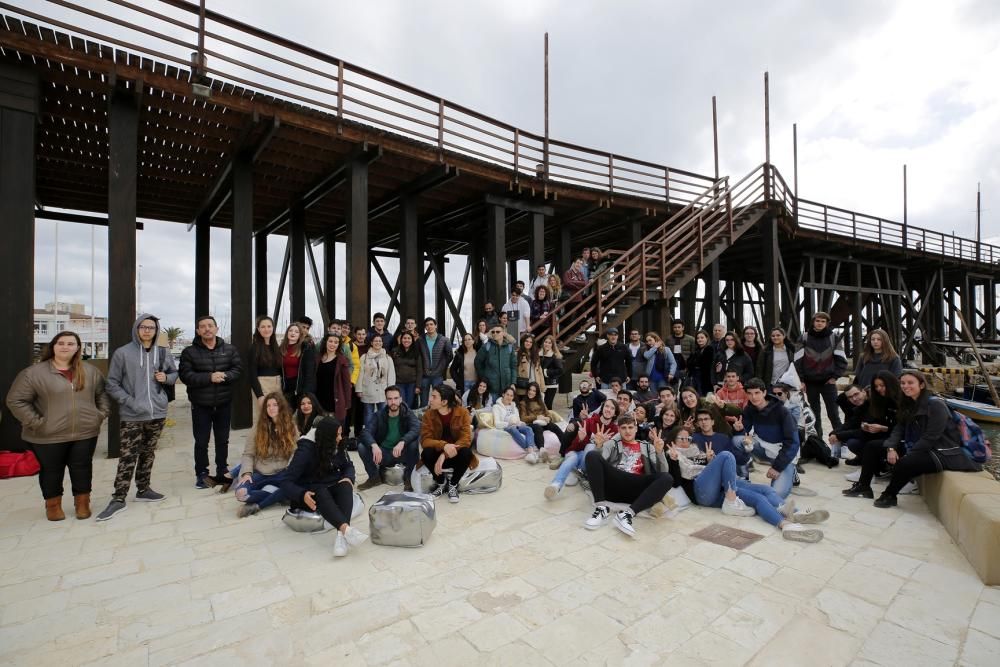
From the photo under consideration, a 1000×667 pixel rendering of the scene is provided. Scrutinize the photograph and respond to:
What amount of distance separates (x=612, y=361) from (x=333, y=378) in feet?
13.3

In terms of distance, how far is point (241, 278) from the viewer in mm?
7594

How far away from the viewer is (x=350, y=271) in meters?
8.13

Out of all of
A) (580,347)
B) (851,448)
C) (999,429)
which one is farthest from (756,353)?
(999,429)

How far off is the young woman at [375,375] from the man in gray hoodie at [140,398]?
203cm

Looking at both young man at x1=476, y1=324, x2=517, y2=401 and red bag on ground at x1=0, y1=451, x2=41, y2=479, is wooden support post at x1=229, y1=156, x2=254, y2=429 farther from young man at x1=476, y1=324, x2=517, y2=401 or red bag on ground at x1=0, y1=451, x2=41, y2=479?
young man at x1=476, y1=324, x2=517, y2=401

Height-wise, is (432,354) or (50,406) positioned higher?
(432,354)

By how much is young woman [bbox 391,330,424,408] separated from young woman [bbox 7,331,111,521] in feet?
10.3

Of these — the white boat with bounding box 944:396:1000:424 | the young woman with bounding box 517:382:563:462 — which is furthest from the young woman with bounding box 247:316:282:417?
the white boat with bounding box 944:396:1000:424

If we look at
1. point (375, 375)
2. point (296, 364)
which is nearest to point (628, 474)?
point (375, 375)

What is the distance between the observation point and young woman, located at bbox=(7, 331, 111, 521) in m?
3.75

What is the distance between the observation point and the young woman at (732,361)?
644 cm

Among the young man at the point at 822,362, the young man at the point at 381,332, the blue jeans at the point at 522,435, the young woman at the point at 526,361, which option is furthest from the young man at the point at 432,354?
the young man at the point at 822,362

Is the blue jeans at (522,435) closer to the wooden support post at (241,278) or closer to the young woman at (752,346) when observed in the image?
the young woman at (752,346)

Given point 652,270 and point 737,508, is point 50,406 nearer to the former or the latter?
point 737,508
